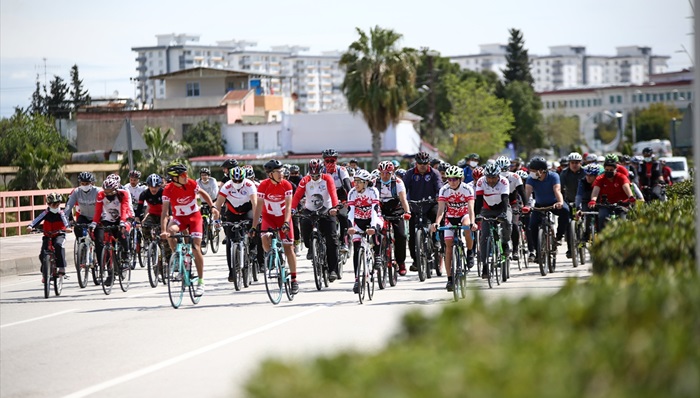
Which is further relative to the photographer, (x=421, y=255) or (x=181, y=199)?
(x=421, y=255)

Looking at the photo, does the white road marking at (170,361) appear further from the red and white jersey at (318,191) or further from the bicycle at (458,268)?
the red and white jersey at (318,191)

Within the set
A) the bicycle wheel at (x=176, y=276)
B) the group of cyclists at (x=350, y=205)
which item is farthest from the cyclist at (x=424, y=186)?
the bicycle wheel at (x=176, y=276)

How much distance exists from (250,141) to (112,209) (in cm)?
7129

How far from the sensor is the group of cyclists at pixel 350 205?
55.2 ft

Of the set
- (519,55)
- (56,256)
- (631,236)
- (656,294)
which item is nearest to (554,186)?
(56,256)

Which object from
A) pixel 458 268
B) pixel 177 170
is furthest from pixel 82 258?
pixel 458 268

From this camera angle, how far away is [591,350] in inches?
172

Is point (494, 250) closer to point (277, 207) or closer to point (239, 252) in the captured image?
point (277, 207)

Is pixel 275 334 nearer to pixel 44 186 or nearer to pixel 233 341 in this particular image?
pixel 233 341

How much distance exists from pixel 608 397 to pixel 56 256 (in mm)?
15546

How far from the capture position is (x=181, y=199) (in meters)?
16.8

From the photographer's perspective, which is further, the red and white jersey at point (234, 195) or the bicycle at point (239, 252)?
the red and white jersey at point (234, 195)

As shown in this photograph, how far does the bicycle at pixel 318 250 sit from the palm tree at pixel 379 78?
164 ft

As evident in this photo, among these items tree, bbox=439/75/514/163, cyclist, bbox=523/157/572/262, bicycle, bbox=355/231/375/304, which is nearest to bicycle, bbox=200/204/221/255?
cyclist, bbox=523/157/572/262
